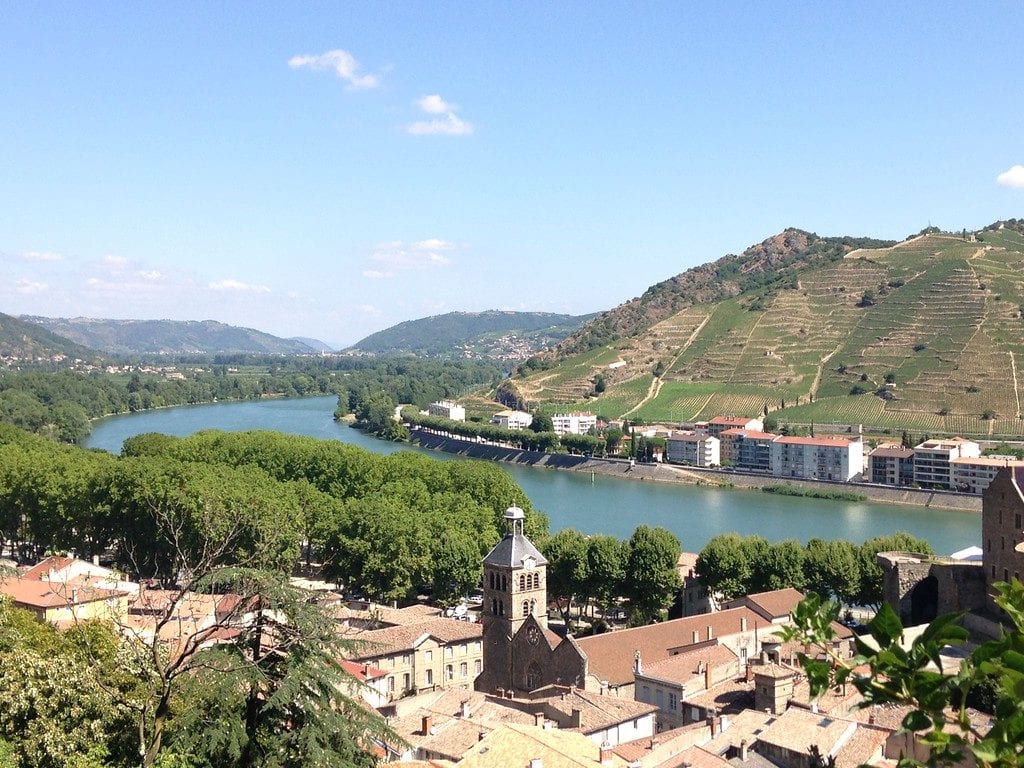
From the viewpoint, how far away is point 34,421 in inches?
3541

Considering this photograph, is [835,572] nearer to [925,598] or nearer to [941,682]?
[925,598]

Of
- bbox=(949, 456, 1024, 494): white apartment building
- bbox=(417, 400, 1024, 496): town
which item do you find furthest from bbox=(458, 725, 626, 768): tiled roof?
bbox=(949, 456, 1024, 494): white apartment building

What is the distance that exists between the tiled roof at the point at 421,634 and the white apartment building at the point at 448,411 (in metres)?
79.9

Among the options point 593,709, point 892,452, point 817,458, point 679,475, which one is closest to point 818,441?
point 817,458

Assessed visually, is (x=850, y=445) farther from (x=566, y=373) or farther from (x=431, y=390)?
(x=431, y=390)

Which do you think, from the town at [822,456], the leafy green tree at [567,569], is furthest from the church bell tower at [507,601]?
the town at [822,456]

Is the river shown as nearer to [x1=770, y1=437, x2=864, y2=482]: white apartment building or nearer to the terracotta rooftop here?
[x1=770, y1=437, x2=864, y2=482]: white apartment building

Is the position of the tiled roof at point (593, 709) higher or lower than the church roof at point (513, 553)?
lower

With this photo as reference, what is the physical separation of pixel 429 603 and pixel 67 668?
74.2 ft

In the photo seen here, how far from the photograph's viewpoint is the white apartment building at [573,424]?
94.5m

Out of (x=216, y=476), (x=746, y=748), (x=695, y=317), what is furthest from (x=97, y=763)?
(x=695, y=317)

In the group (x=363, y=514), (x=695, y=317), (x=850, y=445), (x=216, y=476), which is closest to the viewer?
(x=363, y=514)

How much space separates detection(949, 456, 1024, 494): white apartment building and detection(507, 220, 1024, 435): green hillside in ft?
53.0

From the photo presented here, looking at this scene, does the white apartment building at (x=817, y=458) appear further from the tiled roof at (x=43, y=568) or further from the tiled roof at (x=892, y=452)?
the tiled roof at (x=43, y=568)
